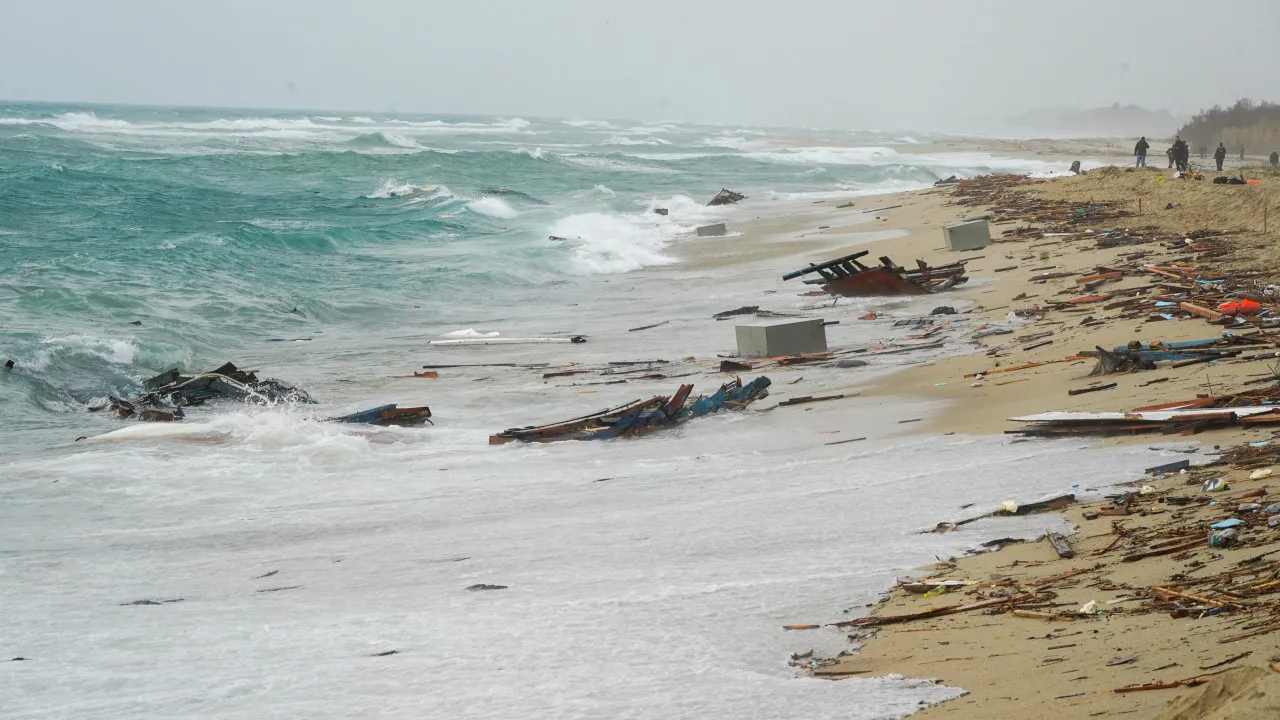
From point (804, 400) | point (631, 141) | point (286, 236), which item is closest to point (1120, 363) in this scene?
point (804, 400)

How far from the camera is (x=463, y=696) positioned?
5.33 meters

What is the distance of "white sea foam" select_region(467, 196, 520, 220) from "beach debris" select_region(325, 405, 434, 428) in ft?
85.9

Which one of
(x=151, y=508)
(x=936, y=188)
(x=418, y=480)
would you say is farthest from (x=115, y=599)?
(x=936, y=188)

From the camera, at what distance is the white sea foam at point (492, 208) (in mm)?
37969

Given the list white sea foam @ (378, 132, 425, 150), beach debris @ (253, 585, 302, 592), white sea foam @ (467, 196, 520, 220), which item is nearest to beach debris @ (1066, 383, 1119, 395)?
beach debris @ (253, 585, 302, 592)

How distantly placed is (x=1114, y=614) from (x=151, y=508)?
24.0 feet

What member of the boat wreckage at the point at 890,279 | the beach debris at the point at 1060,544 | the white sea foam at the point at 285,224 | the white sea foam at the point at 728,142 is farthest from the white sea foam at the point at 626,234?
the white sea foam at the point at 728,142

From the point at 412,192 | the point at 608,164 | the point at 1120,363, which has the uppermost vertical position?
the point at 608,164

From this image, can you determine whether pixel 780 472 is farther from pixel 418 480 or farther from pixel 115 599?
pixel 115 599

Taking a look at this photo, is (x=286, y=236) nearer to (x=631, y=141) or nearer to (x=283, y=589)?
(x=283, y=589)

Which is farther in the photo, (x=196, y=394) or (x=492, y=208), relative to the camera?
(x=492, y=208)

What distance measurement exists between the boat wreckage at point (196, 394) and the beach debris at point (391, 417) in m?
0.41

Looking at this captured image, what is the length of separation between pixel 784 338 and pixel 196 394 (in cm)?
722

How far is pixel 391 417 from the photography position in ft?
37.9
